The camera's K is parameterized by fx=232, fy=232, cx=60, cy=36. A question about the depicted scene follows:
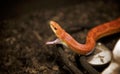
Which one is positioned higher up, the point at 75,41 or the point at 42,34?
the point at 75,41

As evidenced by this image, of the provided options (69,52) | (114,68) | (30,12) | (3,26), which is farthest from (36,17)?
(114,68)

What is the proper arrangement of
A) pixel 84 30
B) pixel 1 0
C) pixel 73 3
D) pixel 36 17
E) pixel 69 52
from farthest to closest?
pixel 73 3
pixel 36 17
pixel 1 0
pixel 84 30
pixel 69 52

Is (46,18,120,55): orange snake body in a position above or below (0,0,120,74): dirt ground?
above

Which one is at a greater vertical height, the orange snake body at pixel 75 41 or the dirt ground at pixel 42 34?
the orange snake body at pixel 75 41

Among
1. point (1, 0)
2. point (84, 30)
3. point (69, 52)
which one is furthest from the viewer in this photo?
point (1, 0)

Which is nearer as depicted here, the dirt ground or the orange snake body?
the orange snake body

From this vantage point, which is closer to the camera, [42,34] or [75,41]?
[75,41]

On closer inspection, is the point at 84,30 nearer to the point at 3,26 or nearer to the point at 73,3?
the point at 73,3

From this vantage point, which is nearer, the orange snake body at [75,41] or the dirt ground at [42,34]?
the orange snake body at [75,41]
